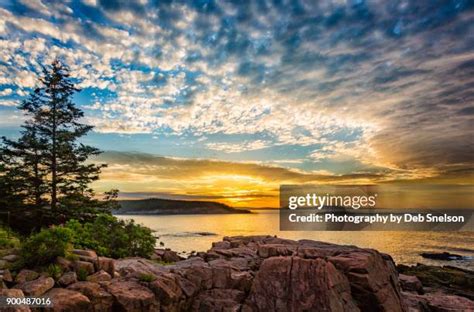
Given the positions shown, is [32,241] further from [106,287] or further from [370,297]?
[370,297]

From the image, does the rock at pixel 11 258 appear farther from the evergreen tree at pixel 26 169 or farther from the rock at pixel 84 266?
the evergreen tree at pixel 26 169

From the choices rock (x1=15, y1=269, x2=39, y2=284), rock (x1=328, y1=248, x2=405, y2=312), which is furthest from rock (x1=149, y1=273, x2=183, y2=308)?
rock (x1=328, y1=248, x2=405, y2=312)

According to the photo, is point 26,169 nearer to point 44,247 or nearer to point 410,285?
point 44,247

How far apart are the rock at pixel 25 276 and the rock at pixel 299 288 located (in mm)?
10467

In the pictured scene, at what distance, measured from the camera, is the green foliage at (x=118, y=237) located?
77.7ft

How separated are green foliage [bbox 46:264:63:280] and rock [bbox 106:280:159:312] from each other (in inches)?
84.8

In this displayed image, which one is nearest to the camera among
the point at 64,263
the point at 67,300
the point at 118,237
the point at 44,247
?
the point at 67,300

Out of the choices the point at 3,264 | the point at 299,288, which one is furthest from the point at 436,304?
the point at 3,264

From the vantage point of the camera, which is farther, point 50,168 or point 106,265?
point 50,168

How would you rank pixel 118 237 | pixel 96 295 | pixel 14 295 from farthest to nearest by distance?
pixel 118 237 → pixel 96 295 → pixel 14 295

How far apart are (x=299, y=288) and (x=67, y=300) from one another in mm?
11496

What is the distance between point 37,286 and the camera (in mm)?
13195

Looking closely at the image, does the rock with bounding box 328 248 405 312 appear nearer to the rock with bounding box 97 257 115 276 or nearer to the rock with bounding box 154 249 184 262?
the rock with bounding box 97 257 115 276

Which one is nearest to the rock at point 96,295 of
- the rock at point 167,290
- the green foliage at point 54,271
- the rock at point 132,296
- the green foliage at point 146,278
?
the rock at point 132,296
